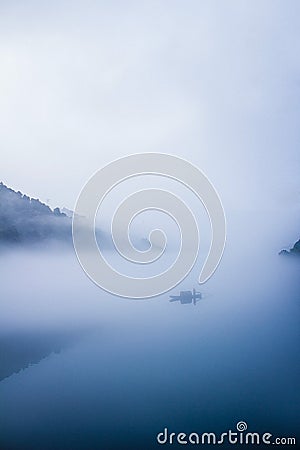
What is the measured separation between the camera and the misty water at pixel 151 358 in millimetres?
2191

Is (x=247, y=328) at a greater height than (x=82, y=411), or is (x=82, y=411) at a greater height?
(x=247, y=328)

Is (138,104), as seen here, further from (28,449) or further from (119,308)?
(28,449)

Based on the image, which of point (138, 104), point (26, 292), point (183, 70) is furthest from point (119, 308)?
point (183, 70)

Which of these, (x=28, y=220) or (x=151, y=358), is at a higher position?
(x=28, y=220)

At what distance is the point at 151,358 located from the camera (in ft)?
7.21

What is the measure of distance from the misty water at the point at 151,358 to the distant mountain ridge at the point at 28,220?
0.29 ft

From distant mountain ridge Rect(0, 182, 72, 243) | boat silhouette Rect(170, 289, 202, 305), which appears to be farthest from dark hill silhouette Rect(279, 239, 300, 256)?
distant mountain ridge Rect(0, 182, 72, 243)

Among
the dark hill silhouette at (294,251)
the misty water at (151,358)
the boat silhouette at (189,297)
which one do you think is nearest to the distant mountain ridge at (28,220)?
the misty water at (151,358)

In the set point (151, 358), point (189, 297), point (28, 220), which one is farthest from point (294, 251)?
point (28, 220)

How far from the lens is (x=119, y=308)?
222 cm

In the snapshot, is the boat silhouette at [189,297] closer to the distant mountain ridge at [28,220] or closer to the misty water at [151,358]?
the misty water at [151,358]

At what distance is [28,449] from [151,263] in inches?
35.6

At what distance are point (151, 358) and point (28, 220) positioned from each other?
0.76 meters

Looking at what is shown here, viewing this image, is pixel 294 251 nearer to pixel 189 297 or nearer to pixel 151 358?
pixel 189 297
